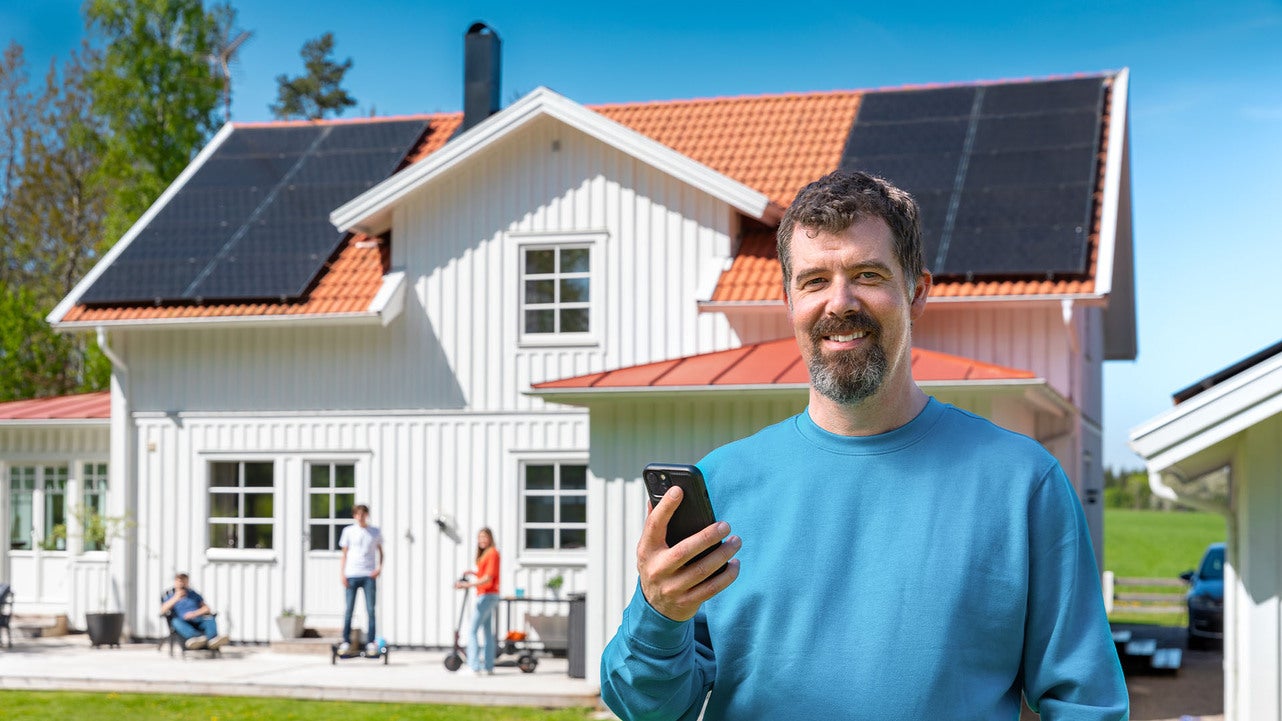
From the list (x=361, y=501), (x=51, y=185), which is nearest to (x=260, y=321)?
(x=361, y=501)

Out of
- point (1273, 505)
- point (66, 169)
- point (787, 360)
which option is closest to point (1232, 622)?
point (1273, 505)

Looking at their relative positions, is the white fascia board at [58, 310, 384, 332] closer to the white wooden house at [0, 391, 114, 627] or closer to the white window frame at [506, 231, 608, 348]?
the white window frame at [506, 231, 608, 348]

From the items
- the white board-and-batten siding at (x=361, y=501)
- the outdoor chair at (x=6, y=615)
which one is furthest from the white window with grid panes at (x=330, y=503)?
the outdoor chair at (x=6, y=615)

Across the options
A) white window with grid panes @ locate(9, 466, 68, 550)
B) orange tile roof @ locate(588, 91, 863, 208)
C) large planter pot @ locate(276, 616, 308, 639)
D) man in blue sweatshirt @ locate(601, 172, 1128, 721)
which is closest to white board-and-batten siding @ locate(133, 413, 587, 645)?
large planter pot @ locate(276, 616, 308, 639)

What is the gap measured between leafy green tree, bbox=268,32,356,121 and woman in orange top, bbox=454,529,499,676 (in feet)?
131

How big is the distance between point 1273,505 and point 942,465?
687 cm

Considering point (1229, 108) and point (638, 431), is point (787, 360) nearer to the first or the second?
point (638, 431)

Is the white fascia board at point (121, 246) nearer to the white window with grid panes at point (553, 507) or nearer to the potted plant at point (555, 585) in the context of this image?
the white window with grid panes at point (553, 507)

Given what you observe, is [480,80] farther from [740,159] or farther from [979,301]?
[979,301]

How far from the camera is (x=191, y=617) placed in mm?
17953

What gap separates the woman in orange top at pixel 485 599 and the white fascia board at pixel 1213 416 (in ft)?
27.7

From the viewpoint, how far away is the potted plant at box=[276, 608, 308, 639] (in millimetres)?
18781

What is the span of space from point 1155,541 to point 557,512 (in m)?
46.6

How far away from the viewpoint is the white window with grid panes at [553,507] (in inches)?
714
